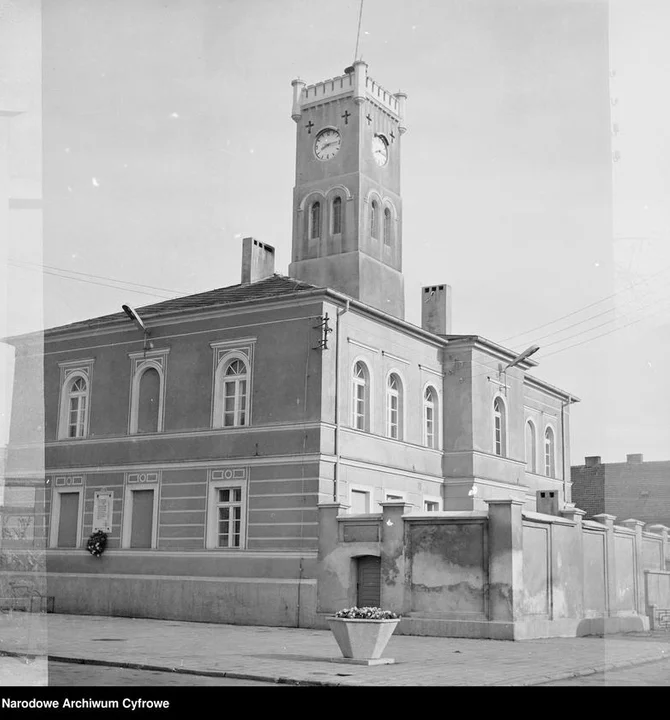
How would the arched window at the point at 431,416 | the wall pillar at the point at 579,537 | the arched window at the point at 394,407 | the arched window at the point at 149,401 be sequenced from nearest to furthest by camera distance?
1. the wall pillar at the point at 579,537
2. the arched window at the point at 149,401
3. the arched window at the point at 394,407
4. the arched window at the point at 431,416

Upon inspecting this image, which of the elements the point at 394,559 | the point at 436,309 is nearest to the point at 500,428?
the point at 436,309

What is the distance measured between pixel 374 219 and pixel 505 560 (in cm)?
1790

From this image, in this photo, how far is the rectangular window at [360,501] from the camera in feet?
91.5

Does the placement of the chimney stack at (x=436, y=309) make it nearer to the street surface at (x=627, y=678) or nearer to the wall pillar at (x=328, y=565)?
the wall pillar at (x=328, y=565)

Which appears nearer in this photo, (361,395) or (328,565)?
(328,565)

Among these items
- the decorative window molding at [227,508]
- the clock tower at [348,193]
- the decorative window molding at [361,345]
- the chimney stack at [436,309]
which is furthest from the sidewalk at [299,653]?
the clock tower at [348,193]

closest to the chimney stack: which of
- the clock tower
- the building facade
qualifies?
the building facade

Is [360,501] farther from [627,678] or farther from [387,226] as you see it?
[627,678]

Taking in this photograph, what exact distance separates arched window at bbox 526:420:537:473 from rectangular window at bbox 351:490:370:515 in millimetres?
12038

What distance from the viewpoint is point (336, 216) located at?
36719 millimetres

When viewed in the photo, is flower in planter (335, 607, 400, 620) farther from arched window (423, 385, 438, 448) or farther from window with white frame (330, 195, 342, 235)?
window with white frame (330, 195, 342, 235)

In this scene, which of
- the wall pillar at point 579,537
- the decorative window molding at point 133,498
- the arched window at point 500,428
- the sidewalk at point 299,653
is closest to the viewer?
the sidewalk at point 299,653

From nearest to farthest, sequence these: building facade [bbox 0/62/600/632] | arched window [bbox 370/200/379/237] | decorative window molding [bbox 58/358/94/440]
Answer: building facade [bbox 0/62/600/632], decorative window molding [bbox 58/358/94/440], arched window [bbox 370/200/379/237]

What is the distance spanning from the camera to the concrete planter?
14945 mm
